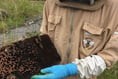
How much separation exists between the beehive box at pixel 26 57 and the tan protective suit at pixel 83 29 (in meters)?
0.13

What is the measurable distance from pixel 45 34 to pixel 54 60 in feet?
0.71

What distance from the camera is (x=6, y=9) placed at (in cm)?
672

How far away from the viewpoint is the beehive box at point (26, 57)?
6.45 feet

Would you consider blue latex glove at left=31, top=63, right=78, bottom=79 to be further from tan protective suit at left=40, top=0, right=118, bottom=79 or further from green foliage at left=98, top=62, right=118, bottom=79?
green foliage at left=98, top=62, right=118, bottom=79

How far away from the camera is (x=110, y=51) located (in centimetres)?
204

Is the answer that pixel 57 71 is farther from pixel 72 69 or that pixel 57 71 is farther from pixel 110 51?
pixel 110 51

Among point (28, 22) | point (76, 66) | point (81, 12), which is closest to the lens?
point (76, 66)

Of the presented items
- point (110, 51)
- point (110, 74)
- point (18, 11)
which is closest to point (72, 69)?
point (110, 51)

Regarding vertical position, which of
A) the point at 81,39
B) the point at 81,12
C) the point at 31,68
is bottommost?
the point at 31,68

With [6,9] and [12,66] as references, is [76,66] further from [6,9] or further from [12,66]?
[6,9]

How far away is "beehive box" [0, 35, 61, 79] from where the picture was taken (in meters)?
1.96

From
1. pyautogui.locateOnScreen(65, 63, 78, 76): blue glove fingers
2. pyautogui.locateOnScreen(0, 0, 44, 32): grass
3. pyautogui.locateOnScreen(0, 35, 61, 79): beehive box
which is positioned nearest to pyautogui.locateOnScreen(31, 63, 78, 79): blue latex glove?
pyautogui.locateOnScreen(65, 63, 78, 76): blue glove fingers

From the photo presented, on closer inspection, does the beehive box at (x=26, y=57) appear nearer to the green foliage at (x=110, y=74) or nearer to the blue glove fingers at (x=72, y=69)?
the blue glove fingers at (x=72, y=69)

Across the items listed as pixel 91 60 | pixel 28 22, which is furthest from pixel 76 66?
pixel 28 22
